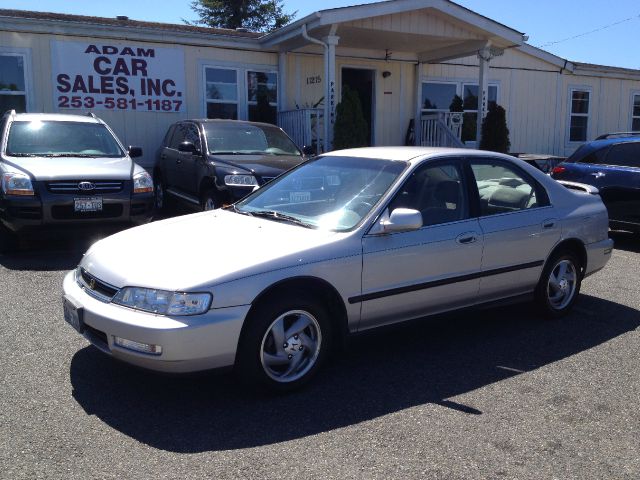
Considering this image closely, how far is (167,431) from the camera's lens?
11.1ft

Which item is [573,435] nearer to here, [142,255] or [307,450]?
[307,450]

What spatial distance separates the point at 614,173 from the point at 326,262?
6654mm

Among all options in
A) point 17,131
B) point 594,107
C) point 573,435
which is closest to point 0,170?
point 17,131

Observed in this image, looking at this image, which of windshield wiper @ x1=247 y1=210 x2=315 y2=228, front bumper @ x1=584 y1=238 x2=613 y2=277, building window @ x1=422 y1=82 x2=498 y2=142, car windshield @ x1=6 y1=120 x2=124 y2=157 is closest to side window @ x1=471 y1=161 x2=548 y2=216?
front bumper @ x1=584 y1=238 x2=613 y2=277

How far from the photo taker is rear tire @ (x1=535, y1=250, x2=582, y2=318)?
5363 mm

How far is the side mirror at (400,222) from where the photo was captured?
13.2 ft

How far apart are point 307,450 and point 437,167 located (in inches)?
95.6

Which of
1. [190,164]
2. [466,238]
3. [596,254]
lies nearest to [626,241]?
[596,254]

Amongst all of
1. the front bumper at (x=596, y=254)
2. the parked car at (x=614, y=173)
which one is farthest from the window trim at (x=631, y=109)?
the front bumper at (x=596, y=254)

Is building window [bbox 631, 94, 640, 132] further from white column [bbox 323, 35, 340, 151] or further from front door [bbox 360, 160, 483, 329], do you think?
front door [bbox 360, 160, 483, 329]

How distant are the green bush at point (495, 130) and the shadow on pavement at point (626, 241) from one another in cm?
408

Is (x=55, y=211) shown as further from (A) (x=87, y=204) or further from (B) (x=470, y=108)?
(B) (x=470, y=108)

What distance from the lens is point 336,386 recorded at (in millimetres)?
4020

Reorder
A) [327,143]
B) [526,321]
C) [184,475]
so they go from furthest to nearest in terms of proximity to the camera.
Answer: [327,143] < [526,321] < [184,475]
